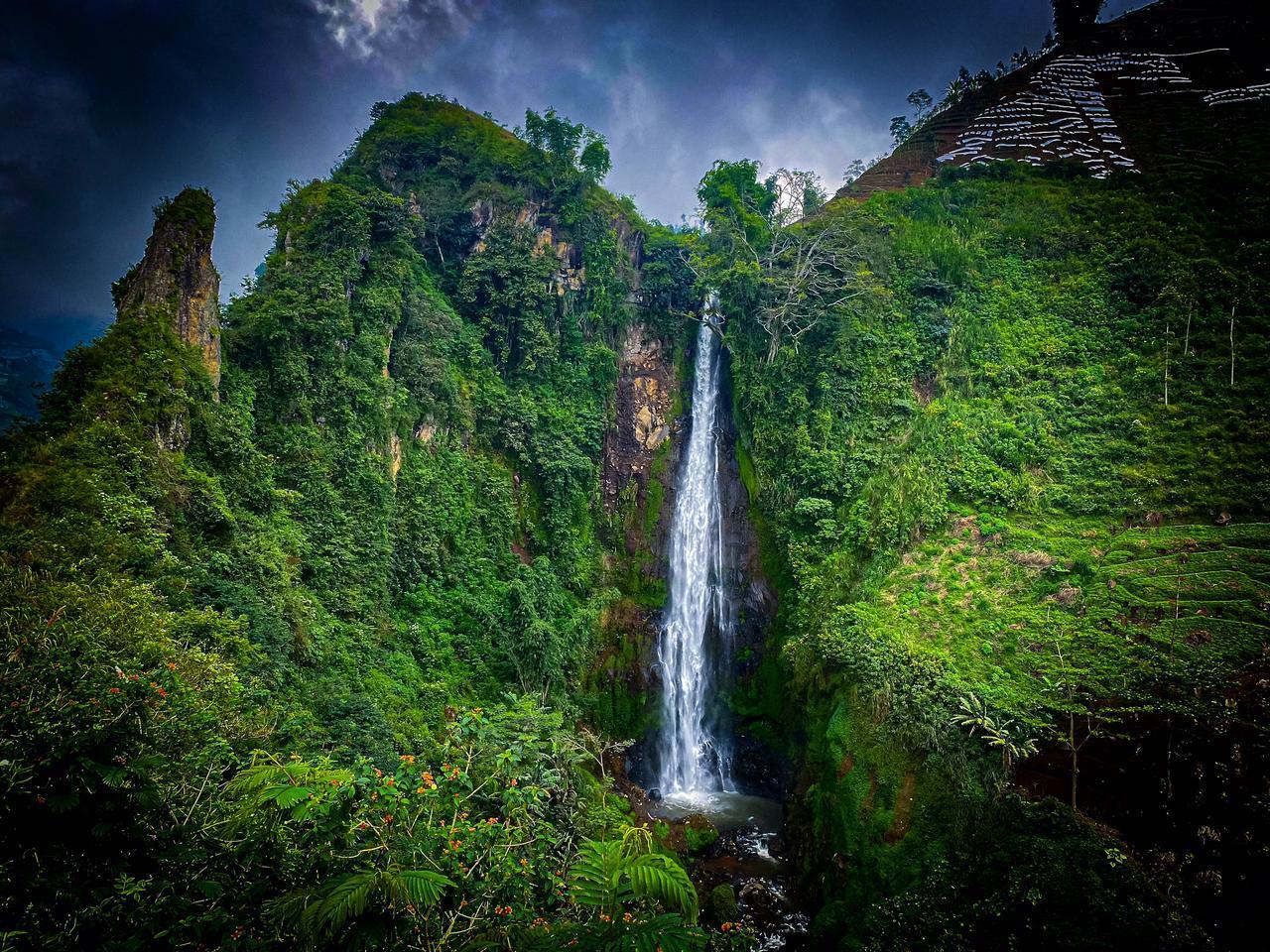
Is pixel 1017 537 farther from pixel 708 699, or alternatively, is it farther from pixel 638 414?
pixel 638 414

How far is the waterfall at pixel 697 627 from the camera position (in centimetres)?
1900

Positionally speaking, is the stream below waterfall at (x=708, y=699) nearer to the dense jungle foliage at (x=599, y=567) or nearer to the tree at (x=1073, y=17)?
the dense jungle foliage at (x=599, y=567)

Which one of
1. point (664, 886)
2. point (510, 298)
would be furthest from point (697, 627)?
point (664, 886)

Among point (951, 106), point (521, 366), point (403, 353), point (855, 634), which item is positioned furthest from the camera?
point (951, 106)

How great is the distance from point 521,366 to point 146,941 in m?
20.0

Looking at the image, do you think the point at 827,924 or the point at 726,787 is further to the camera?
the point at 726,787

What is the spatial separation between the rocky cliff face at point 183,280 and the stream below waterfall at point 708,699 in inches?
625

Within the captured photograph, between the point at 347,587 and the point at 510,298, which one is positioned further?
the point at 510,298

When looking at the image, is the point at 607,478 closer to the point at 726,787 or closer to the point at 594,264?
the point at 594,264

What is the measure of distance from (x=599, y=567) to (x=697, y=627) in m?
4.29

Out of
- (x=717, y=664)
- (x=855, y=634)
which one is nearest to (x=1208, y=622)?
(x=855, y=634)

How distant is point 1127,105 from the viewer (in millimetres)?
25078

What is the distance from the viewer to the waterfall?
19000 mm

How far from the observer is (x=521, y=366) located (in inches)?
834
